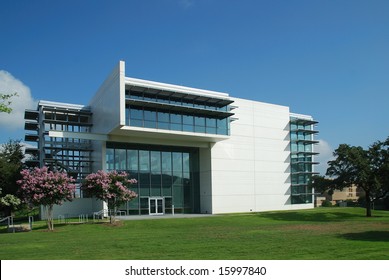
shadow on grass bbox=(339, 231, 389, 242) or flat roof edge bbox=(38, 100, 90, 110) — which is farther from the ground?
flat roof edge bbox=(38, 100, 90, 110)

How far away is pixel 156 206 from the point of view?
42.1 meters

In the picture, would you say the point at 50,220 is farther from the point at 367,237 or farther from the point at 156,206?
the point at 367,237

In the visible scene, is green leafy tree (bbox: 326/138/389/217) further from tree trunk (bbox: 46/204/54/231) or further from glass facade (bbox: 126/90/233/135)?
tree trunk (bbox: 46/204/54/231)

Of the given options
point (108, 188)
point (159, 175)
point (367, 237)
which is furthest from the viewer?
point (159, 175)

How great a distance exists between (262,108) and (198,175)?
12.2 m

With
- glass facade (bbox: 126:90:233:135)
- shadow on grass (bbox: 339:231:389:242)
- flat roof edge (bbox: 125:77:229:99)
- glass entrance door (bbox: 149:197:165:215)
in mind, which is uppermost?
flat roof edge (bbox: 125:77:229:99)

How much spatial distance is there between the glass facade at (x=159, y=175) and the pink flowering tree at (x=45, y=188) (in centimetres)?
1127

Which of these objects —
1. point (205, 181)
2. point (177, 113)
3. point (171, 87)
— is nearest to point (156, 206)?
point (205, 181)

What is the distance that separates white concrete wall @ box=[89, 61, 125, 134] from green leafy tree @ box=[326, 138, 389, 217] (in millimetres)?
23769

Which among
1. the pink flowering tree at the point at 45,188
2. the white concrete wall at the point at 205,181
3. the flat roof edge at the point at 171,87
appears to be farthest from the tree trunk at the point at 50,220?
the white concrete wall at the point at 205,181

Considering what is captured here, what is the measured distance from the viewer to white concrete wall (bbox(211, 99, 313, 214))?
44469 mm

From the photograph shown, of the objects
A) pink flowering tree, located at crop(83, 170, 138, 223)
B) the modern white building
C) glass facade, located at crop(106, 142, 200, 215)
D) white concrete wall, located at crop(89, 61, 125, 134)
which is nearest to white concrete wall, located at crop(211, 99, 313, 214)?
the modern white building

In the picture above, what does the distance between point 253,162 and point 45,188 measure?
2668 cm

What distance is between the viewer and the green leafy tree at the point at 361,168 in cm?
4075
